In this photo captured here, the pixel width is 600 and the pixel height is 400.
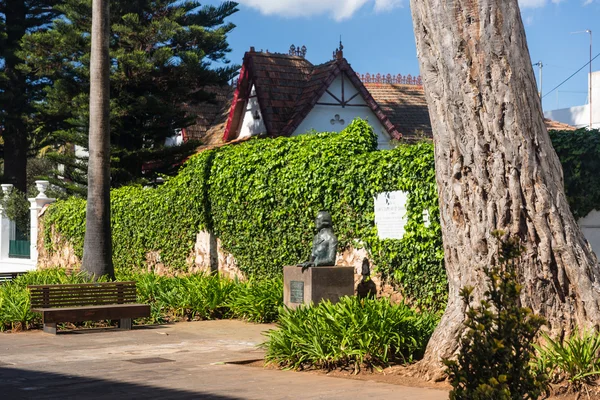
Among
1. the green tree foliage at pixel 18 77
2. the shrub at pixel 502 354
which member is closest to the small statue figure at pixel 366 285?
the shrub at pixel 502 354

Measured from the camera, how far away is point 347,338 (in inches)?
360

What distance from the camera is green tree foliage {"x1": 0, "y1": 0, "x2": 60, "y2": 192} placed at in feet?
109

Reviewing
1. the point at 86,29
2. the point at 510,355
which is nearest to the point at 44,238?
the point at 86,29

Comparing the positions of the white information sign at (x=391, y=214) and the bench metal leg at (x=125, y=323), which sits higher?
the white information sign at (x=391, y=214)

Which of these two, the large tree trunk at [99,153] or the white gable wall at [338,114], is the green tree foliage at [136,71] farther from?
the large tree trunk at [99,153]

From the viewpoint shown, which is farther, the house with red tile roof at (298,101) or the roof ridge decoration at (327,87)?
the house with red tile roof at (298,101)

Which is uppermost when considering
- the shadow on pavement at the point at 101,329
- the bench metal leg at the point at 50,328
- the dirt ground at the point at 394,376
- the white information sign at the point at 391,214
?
the white information sign at the point at 391,214

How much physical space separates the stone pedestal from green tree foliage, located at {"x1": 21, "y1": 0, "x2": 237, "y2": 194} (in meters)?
13.8

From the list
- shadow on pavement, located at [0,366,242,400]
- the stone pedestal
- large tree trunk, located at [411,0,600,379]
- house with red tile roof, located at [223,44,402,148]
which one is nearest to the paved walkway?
shadow on pavement, located at [0,366,242,400]

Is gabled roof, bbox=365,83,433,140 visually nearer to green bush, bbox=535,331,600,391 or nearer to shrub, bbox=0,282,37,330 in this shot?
shrub, bbox=0,282,37,330

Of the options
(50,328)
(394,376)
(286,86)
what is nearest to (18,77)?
(286,86)

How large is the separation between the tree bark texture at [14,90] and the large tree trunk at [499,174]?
2715 cm

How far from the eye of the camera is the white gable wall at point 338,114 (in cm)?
2981

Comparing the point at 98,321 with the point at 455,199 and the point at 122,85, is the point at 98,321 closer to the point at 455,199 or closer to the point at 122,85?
the point at 455,199
